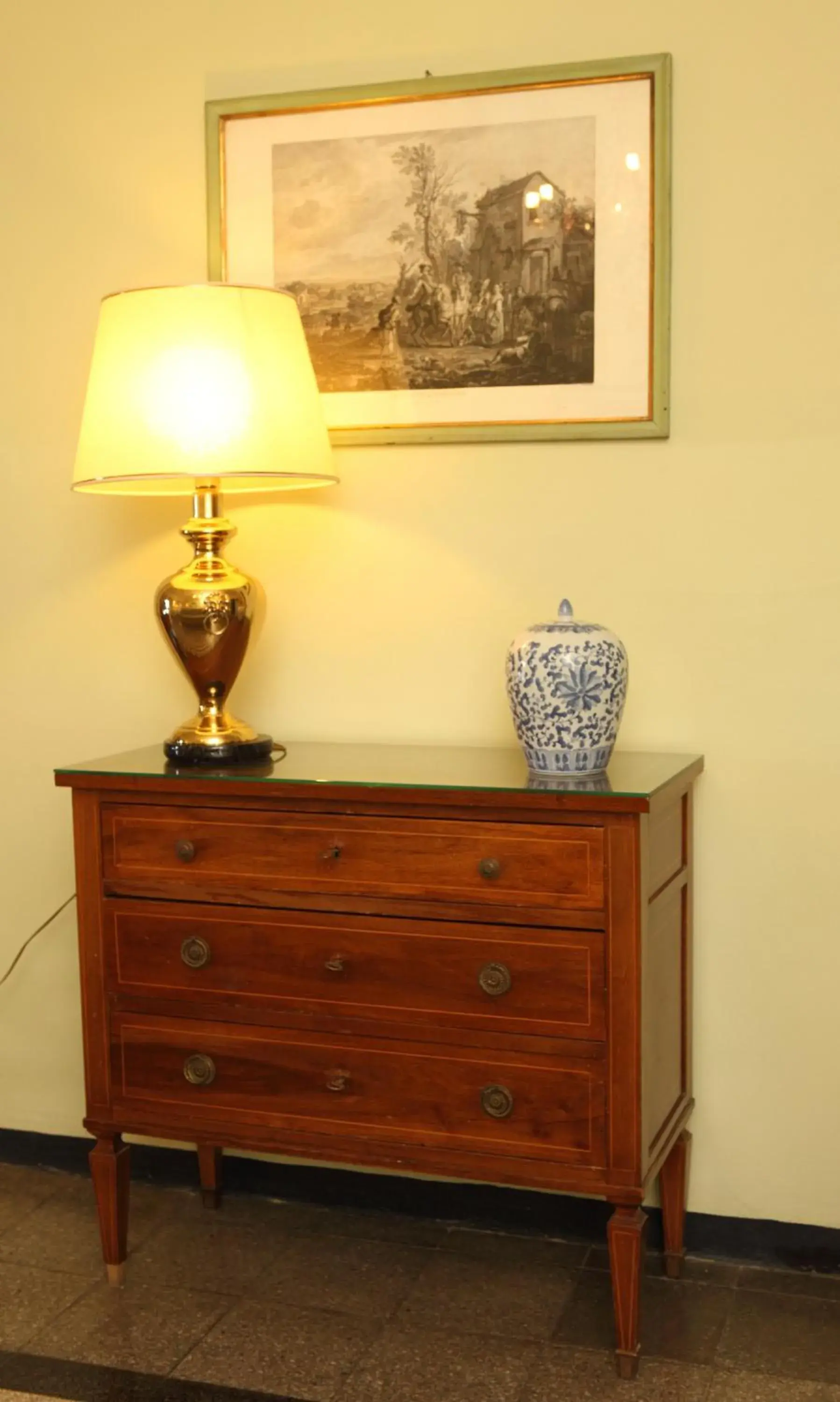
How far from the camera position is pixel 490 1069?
2.21 metres

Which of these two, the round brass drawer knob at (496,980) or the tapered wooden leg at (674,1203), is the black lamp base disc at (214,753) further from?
the tapered wooden leg at (674,1203)

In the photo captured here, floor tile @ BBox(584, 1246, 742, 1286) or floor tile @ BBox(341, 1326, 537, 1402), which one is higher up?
floor tile @ BBox(341, 1326, 537, 1402)

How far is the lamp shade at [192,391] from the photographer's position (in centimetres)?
233

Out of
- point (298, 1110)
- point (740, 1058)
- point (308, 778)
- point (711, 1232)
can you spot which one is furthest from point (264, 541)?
point (711, 1232)

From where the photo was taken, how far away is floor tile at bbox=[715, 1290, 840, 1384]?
220 cm

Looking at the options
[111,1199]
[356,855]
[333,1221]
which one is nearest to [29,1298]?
[111,1199]

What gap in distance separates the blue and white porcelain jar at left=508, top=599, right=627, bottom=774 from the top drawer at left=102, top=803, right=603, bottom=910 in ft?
0.47

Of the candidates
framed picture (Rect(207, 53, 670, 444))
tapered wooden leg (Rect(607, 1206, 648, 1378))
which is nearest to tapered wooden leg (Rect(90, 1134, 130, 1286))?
tapered wooden leg (Rect(607, 1206, 648, 1378))

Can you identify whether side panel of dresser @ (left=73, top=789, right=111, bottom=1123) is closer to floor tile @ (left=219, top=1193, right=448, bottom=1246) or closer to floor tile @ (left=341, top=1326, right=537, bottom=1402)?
floor tile @ (left=219, top=1193, right=448, bottom=1246)

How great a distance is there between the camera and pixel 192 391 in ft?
7.66

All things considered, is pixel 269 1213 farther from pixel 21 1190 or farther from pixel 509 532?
pixel 509 532

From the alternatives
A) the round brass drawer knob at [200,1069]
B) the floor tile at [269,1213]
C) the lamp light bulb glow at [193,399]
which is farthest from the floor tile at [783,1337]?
the lamp light bulb glow at [193,399]

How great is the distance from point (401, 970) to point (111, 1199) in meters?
0.71

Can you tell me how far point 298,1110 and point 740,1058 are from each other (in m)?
0.79
